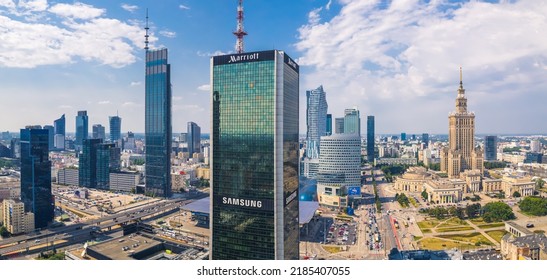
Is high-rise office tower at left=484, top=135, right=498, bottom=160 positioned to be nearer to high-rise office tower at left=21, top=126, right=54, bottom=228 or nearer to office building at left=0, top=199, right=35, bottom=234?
high-rise office tower at left=21, top=126, right=54, bottom=228

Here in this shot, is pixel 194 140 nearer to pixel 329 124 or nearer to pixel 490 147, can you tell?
pixel 329 124

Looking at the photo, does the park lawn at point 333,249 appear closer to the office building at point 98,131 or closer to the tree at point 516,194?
the tree at point 516,194

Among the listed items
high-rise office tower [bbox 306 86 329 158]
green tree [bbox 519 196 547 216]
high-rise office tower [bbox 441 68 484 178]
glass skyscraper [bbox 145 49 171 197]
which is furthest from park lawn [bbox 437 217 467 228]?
high-rise office tower [bbox 306 86 329 158]

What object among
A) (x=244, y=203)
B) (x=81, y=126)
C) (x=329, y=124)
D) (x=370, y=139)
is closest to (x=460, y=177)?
(x=370, y=139)

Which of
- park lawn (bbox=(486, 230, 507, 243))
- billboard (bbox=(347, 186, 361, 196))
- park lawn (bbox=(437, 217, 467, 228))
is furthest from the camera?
billboard (bbox=(347, 186, 361, 196))

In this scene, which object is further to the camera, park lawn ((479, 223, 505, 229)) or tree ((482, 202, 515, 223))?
tree ((482, 202, 515, 223))

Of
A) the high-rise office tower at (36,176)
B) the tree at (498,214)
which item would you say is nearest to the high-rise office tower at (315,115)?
the tree at (498,214)
